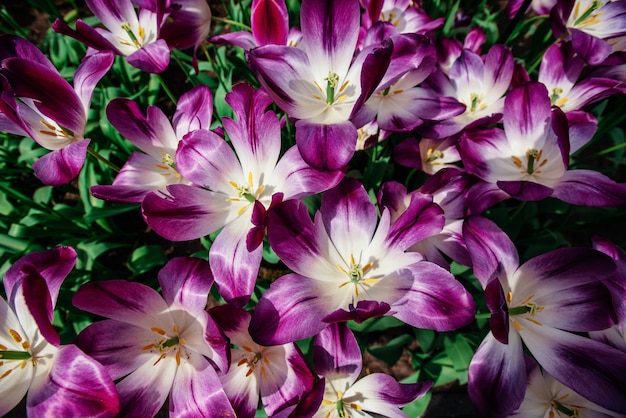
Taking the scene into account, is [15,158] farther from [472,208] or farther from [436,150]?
[472,208]

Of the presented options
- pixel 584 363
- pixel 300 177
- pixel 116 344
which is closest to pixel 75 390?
pixel 116 344

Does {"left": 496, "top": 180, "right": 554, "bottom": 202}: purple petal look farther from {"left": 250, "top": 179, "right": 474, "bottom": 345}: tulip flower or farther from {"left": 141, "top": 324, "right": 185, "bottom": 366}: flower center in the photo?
{"left": 141, "top": 324, "right": 185, "bottom": 366}: flower center

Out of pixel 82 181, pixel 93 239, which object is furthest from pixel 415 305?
pixel 82 181

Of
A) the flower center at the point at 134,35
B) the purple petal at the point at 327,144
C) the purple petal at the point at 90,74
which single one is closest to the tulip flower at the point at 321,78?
the purple petal at the point at 327,144

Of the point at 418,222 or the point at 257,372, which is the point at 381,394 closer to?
the point at 257,372

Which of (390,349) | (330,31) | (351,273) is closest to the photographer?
(351,273)

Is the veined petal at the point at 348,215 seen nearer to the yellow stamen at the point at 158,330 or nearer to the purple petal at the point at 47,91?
the yellow stamen at the point at 158,330
